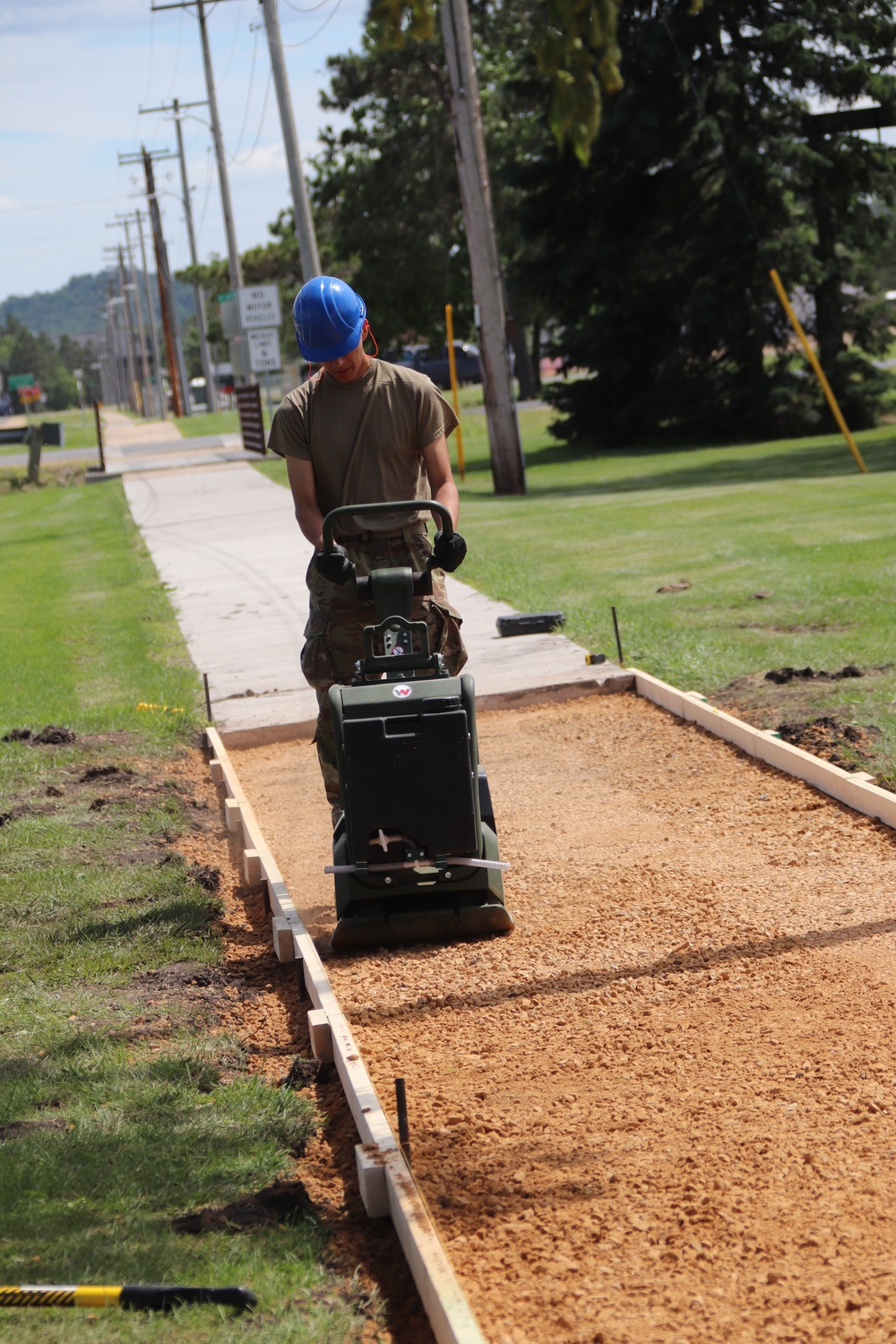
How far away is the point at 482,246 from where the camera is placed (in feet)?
62.4

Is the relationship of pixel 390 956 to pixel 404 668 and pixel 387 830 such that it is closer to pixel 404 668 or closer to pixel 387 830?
pixel 387 830

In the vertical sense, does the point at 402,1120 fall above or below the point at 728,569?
below

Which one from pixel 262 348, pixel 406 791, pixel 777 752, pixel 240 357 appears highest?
pixel 240 357

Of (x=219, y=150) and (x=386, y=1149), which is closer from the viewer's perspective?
(x=386, y=1149)

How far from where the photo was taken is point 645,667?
871cm

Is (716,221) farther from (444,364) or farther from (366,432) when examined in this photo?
(444,364)

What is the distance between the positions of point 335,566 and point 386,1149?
1.87 meters

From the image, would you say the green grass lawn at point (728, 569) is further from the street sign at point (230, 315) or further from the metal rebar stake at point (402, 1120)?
the street sign at point (230, 315)

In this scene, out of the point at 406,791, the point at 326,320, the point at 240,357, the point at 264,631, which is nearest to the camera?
the point at 406,791

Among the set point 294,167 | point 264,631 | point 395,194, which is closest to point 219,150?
point 395,194

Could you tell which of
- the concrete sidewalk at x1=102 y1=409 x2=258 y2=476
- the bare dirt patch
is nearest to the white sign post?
the concrete sidewalk at x1=102 y1=409 x2=258 y2=476

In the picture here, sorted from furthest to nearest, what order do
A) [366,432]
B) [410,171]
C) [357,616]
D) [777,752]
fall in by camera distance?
[410,171], [777,752], [357,616], [366,432]

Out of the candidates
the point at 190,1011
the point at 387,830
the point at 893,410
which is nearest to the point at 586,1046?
the point at 387,830

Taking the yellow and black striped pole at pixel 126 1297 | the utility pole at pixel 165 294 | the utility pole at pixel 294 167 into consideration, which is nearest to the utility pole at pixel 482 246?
the utility pole at pixel 294 167
